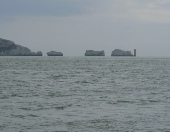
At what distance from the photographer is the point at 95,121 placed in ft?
53.2

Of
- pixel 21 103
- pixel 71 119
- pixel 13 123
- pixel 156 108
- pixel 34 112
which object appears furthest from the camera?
pixel 21 103

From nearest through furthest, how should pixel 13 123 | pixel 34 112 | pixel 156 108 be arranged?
pixel 13 123
pixel 34 112
pixel 156 108

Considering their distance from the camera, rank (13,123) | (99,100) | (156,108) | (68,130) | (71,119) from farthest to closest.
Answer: (99,100) → (156,108) → (71,119) → (13,123) → (68,130)

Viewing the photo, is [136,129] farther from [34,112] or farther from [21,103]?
[21,103]

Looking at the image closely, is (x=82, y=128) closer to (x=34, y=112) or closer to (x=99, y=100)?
(x=34, y=112)

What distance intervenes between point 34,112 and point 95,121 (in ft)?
12.9

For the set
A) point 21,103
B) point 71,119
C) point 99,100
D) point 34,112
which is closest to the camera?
point 71,119

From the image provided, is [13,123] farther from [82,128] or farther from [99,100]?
[99,100]

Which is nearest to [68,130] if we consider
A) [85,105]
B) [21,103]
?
[85,105]

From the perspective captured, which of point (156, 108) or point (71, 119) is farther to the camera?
point (156, 108)

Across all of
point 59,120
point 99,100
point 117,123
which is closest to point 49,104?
point 99,100

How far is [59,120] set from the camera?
53.8 ft

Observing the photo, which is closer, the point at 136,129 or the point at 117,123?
the point at 136,129

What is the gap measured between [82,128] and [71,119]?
2.02 m
